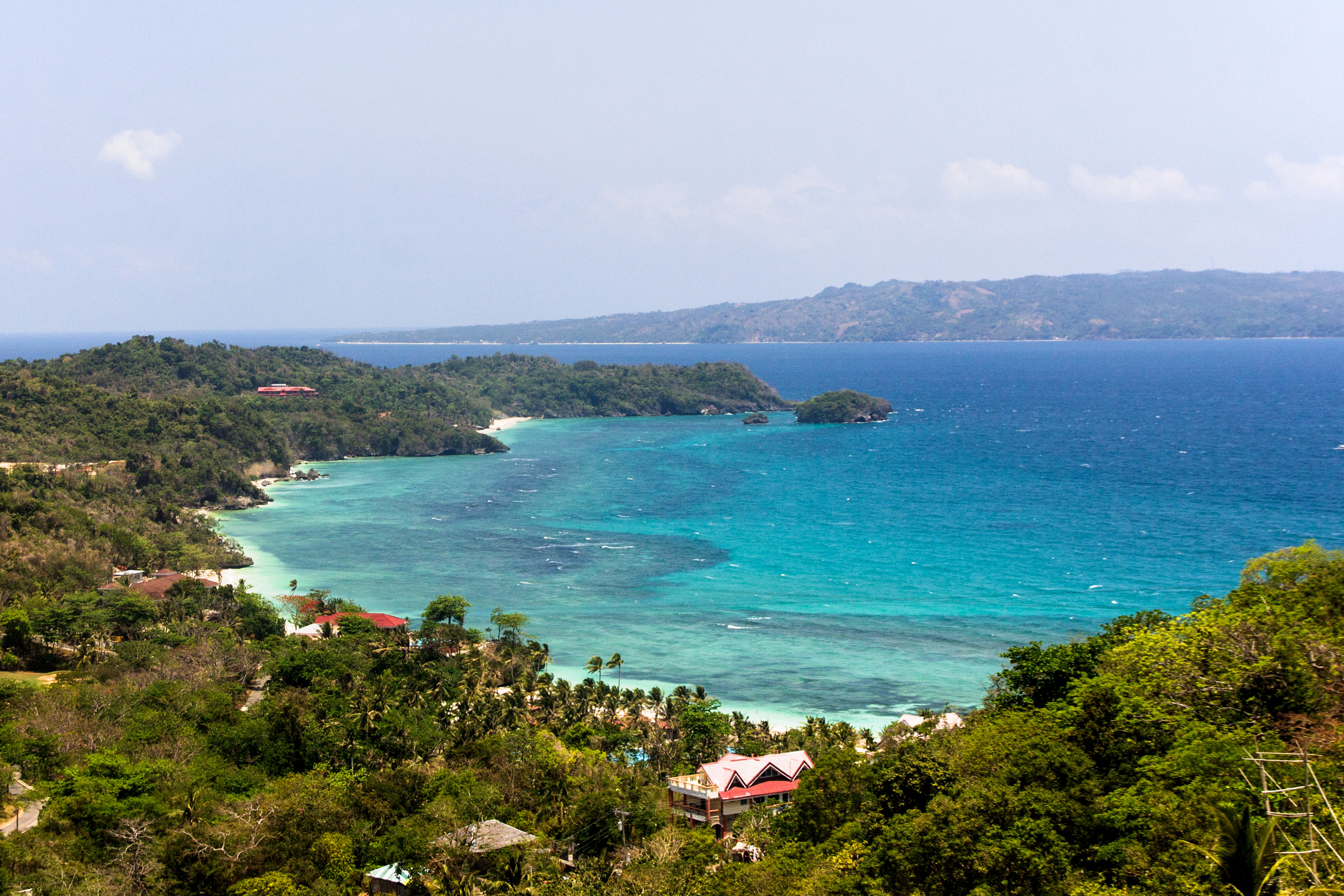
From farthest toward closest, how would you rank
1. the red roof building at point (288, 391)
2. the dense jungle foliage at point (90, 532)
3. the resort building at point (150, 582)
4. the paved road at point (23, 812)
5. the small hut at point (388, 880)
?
1. the red roof building at point (288, 391)
2. the resort building at point (150, 582)
3. the dense jungle foliage at point (90, 532)
4. the paved road at point (23, 812)
5. the small hut at point (388, 880)

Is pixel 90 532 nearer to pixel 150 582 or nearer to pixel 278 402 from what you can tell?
pixel 150 582

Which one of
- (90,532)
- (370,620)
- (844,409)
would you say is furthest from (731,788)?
(844,409)

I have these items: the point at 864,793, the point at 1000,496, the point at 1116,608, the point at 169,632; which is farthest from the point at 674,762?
the point at 1000,496

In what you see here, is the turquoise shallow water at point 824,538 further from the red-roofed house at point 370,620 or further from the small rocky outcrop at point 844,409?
the small rocky outcrop at point 844,409

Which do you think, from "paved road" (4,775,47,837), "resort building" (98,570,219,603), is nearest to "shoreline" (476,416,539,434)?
"resort building" (98,570,219,603)

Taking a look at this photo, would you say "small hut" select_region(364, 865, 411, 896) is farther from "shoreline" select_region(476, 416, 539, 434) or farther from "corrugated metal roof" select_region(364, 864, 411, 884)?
"shoreline" select_region(476, 416, 539, 434)

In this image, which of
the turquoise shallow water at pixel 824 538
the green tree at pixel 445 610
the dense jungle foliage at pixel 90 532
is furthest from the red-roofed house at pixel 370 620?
the dense jungle foliage at pixel 90 532

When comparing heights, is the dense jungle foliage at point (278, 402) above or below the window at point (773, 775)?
above


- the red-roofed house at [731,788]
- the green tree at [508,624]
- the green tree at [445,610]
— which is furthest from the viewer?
the green tree at [445,610]
